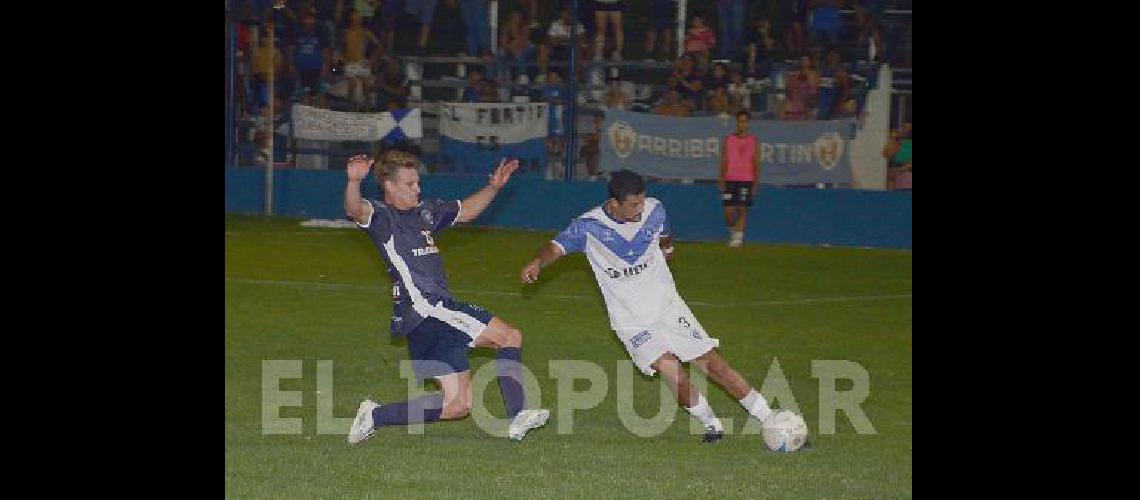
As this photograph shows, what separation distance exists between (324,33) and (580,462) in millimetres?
22919

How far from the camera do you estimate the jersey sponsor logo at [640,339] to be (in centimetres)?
1164

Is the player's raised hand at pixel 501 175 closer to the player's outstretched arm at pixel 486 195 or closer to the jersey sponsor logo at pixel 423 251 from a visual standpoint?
the player's outstretched arm at pixel 486 195

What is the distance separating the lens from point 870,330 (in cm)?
1756

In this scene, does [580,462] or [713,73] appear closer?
[580,462]

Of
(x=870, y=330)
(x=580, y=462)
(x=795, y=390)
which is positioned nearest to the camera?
(x=580, y=462)

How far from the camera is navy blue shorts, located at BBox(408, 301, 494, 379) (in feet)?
37.1

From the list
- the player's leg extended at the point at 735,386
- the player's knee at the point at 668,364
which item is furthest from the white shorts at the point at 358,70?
the player's leg extended at the point at 735,386

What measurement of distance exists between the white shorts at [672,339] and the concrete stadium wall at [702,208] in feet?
47.7

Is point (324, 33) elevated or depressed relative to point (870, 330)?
elevated

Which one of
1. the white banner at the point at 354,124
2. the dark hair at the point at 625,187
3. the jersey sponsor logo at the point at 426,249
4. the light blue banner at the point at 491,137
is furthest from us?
the white banner at the point at 354,124

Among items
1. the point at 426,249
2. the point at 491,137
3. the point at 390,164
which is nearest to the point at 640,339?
the point at 426,249
